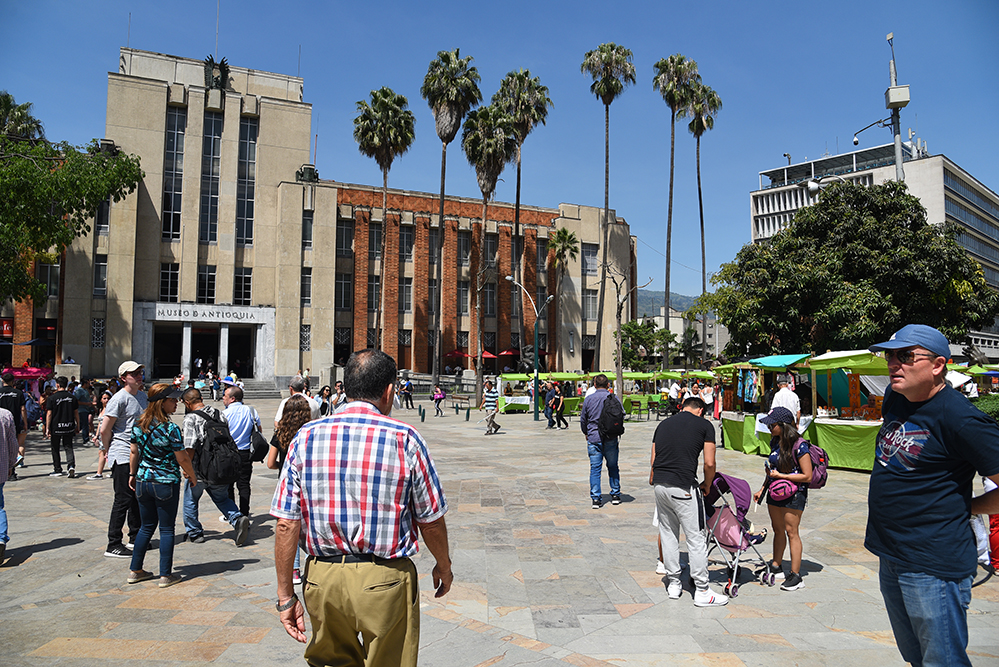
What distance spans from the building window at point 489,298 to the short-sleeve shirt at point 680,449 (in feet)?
138

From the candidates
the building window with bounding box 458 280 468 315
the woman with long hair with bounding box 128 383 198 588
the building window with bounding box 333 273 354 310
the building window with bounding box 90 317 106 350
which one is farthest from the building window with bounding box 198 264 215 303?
the woman with long hair with bounding box 128 383 198 588

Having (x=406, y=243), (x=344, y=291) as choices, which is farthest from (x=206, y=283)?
(x=406, y=243)

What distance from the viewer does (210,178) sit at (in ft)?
130

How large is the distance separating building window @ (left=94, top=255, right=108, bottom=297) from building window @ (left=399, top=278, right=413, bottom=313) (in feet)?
60.0

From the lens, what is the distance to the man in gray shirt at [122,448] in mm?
6230

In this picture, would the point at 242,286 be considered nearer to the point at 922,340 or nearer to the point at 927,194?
the point at 922,340

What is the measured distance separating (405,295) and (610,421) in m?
37.6

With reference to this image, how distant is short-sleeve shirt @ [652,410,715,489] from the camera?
5.29m

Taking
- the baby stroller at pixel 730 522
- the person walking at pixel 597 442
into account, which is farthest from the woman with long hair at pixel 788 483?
the person walking at pixel 597 442

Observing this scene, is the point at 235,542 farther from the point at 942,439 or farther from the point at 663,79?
the point at 663,79

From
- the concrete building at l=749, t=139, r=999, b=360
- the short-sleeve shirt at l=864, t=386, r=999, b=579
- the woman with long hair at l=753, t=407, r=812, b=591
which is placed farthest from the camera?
the concrete building at l=749, t=139, r=999, b=360

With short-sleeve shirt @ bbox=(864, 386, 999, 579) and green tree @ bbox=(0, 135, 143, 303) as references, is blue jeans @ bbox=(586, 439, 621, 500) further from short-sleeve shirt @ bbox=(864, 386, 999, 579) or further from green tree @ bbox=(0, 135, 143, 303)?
green tree @ bbox=(0, 135, 143, 303)

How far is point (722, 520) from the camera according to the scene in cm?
556

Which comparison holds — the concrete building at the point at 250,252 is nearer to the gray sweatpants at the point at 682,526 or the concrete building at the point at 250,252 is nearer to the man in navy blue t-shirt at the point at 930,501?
the gray sweatpants at the point at 682,526
